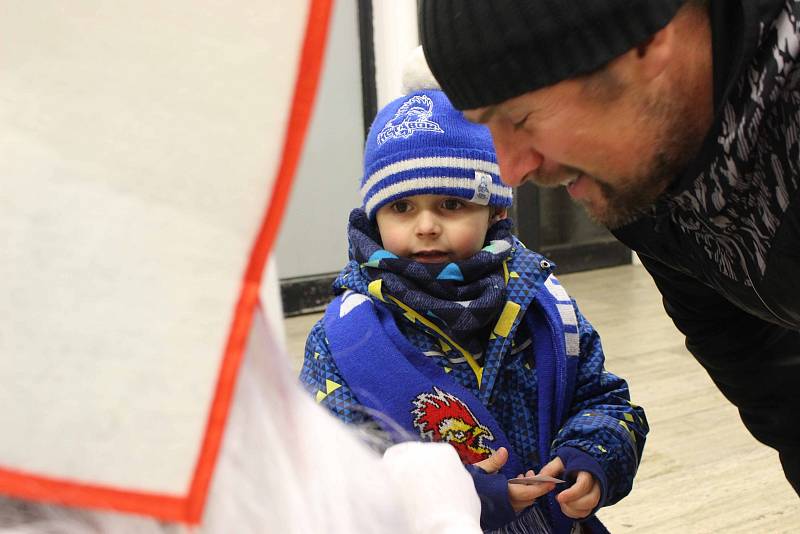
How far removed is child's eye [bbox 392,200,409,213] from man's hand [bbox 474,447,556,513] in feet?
1.08

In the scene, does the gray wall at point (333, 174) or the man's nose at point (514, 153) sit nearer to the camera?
the man's nose at point (514, 153)

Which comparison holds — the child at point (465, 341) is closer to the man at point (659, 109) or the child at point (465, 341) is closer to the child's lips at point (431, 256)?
the child's lips at point (431, 256)

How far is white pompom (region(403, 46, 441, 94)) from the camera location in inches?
40.3

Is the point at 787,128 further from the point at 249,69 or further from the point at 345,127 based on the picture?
the point at 345,127

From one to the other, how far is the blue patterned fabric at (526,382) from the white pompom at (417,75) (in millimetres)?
271

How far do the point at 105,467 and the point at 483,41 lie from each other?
1.74 feet

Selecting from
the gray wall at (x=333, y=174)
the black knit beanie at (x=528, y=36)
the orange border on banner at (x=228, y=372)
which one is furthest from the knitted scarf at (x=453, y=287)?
the gray wall at (x=333, y=174)

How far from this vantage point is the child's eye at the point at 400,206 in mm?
996

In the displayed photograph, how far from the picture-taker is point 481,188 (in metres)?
0.97

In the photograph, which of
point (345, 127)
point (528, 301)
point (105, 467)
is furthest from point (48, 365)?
point (345, 127)

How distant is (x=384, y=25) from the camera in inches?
120

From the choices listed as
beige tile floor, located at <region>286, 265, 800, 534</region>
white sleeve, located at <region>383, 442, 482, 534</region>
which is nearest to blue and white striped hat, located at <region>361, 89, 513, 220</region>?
white sleeve, located at <region>383, 442, 482, 534</region>

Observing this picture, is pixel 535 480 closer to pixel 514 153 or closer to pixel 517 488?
pixel 517 488

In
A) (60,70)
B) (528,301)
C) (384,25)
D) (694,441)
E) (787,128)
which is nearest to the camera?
(60,70)
